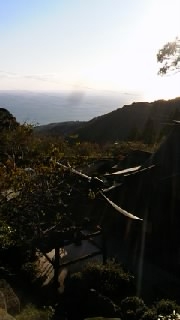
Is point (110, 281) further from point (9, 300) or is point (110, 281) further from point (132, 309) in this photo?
point (9, 300)

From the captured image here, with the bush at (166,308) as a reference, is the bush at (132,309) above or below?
below

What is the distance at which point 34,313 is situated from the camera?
16781 millimetres

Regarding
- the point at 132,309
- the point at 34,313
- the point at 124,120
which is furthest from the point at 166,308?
the point at 124,120

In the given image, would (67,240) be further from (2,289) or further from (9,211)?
(9,211)

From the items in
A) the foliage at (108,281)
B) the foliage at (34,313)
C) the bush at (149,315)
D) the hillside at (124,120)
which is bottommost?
the foliage at (34,313)

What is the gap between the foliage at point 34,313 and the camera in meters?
16.1

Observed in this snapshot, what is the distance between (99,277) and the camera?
19141mm

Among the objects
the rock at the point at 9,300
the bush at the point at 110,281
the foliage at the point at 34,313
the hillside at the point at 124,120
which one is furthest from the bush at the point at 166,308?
the hillside at the point at 124,120

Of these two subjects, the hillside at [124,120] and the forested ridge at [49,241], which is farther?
the hillside at [124,120]

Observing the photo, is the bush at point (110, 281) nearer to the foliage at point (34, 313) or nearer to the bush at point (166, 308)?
the foliage at point (34, 313)

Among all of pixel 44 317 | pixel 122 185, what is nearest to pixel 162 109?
pixel 122 185

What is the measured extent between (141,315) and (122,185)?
9.85 meters

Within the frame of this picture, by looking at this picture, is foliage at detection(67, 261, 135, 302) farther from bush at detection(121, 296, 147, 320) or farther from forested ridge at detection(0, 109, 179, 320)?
bush at detection(121, 296, 147, 320)

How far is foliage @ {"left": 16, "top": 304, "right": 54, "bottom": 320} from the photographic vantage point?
16094 millimetres
